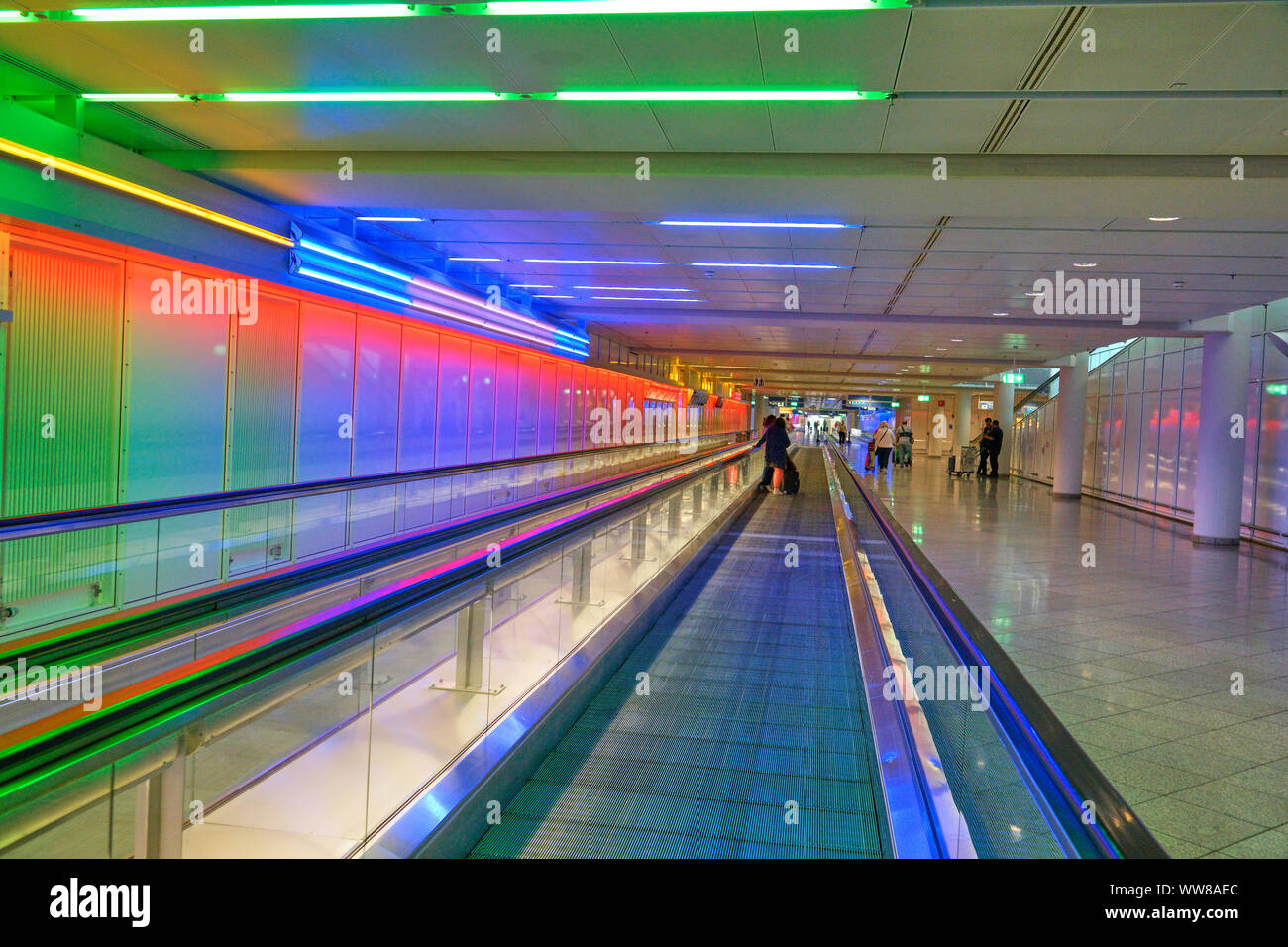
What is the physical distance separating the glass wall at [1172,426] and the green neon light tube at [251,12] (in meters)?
13.5

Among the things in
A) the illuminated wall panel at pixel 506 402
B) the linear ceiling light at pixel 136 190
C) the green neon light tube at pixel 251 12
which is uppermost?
the green neon light tube at pixel 251 12

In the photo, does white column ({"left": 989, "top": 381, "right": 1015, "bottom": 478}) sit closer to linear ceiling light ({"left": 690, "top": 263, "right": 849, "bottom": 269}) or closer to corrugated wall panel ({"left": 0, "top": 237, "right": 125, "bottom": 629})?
linear ceiling light ({"left": 690, "top": 263, "right": 849, "bottom": 269})

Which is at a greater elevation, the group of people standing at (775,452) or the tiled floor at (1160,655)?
the group of people standing at (775,452)

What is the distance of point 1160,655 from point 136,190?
344 inches

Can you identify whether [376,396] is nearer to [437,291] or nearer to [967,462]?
[437,291]

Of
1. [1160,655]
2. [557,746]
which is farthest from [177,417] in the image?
[1160,655]

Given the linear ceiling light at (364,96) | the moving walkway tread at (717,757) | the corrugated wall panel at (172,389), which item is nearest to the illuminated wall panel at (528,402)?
the corrugated wall panel at (172,389)

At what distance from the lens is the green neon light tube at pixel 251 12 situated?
450 centimetres

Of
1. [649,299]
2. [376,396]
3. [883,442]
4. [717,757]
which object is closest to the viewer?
Answer: [717,757]

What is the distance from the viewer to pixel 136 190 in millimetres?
6922

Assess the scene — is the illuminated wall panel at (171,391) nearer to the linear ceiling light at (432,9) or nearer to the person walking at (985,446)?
the linear ceiling light at (432,9)

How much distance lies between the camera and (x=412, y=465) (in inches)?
615

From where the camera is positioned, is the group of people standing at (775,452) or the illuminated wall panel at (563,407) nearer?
the group of people standing at (775,452)
